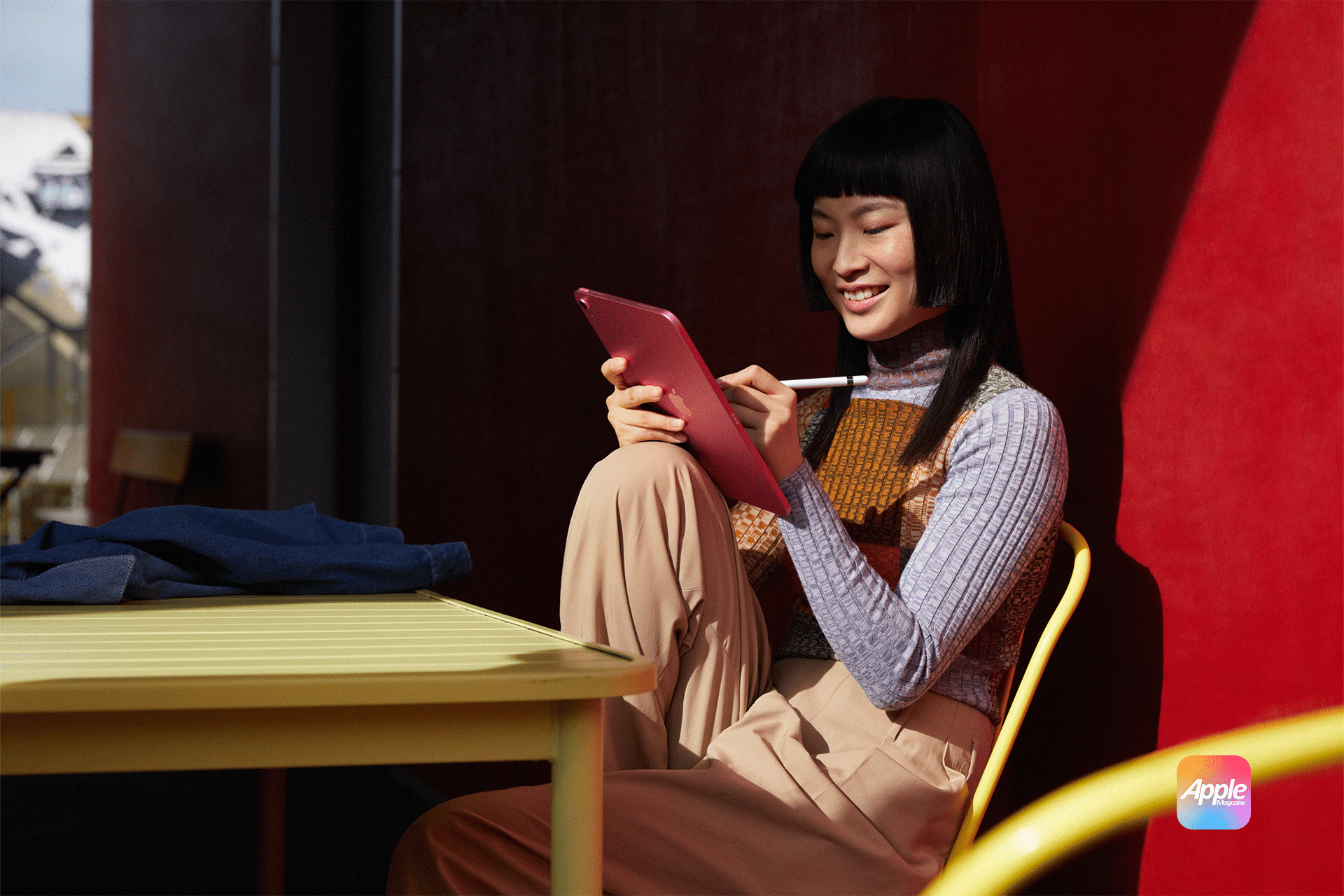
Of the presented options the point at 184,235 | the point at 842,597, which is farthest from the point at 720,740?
the point at 184,235

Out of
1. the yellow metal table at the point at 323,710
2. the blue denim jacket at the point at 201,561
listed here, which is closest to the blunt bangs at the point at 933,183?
the blue denim jacket at the point at 201,561

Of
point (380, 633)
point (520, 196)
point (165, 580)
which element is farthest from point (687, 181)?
point (380, 633)

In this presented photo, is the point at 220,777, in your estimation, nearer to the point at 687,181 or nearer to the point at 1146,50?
the point at 687,181

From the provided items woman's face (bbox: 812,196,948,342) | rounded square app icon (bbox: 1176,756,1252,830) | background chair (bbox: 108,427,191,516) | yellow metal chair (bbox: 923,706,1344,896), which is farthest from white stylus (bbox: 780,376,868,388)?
background chair (bbox: 108,427,191,516)

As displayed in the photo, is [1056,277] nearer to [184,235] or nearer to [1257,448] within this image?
[1257,448]

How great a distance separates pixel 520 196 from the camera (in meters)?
2.79

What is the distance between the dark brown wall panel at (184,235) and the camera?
13.8 feet

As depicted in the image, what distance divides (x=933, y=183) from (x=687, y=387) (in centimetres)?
44

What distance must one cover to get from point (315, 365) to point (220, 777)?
4.68 ft

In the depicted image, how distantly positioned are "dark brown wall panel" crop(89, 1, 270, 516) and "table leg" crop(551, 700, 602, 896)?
350 cm

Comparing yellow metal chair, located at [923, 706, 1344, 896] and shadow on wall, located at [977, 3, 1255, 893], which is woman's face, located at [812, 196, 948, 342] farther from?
yellow metal chair, located at [923, 706, 1344, 896]

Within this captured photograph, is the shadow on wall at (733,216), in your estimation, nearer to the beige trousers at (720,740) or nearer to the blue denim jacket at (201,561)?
the beige trousers at (720,740)

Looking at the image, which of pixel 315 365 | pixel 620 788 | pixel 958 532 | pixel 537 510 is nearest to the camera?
pixel 620 788

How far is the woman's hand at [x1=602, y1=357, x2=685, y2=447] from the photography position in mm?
1316
